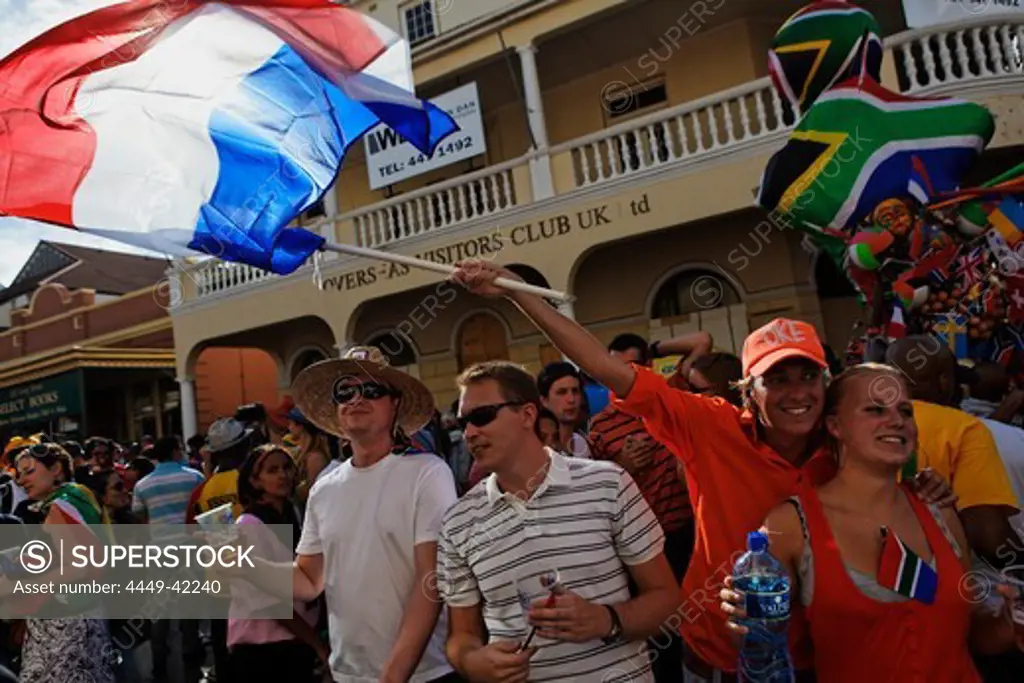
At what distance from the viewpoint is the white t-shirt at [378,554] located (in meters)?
2.60

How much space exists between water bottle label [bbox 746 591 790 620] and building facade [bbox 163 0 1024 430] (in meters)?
7.83

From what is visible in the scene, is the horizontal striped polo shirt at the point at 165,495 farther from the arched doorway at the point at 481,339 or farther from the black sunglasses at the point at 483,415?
the arched doorway at the point at 481,339

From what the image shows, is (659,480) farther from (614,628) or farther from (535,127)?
(535,127)

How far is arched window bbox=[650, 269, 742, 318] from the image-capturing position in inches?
430

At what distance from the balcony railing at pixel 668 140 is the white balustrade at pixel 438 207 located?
2cm

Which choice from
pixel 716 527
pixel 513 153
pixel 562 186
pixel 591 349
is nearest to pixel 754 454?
pixel 716 527

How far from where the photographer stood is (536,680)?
2084 mm

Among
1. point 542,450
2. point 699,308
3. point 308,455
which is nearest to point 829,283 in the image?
point 699,308

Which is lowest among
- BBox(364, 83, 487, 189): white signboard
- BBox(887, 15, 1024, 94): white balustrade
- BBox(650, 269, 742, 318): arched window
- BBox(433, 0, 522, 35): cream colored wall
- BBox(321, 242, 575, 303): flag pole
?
BBox(321, 242, 575, 303): flag pole

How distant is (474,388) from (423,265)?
584 millimetres

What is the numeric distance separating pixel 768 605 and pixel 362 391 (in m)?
1.56

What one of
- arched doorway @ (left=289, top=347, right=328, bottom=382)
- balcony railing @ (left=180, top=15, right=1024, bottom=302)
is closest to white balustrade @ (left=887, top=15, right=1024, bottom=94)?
balcony railing @ (left=180, top=15, right=1024, bottom=302)

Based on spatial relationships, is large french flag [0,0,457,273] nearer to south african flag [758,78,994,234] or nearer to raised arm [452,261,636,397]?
raised arm [452,261,636,397]

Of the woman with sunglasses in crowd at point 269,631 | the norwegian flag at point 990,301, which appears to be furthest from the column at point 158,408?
the norwegian flag at point 990,301
